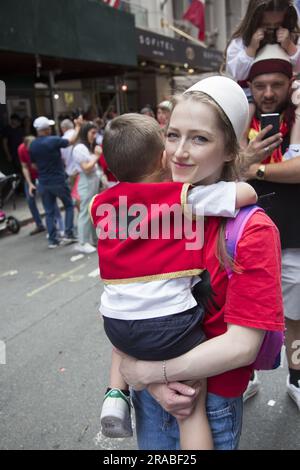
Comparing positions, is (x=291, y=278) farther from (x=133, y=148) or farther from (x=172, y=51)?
(x=172, y=51)

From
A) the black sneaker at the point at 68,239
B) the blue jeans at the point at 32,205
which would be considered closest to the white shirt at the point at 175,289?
the black sneaker at the point at 68,239

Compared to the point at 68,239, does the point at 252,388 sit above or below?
above

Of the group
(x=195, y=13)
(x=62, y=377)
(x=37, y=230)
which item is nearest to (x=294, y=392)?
(x=62, y=377)

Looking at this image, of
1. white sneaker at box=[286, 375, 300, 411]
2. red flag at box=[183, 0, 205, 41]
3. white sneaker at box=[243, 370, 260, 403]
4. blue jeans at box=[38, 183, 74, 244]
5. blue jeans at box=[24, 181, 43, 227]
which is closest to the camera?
white sneaker at box=[286, 375, 300, 411]

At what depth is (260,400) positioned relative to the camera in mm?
2896

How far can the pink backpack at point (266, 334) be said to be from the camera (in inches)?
51.2

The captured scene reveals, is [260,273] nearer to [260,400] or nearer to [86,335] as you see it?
[260,400]

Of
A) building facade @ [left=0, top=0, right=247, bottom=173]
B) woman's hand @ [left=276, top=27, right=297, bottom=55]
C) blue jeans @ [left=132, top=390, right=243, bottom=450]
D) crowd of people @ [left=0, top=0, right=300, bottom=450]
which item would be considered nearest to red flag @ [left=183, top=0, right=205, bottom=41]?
building facade @ [left=0, top=0, right=247, bottom=173]

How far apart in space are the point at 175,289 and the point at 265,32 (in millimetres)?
1651

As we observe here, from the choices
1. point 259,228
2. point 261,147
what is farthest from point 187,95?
point 261,147

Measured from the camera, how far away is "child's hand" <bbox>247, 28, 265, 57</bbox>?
91.0 inches

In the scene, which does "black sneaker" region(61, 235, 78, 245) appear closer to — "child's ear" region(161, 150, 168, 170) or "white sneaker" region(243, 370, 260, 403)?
"white sneaker" region(243, 370, 260, 403)

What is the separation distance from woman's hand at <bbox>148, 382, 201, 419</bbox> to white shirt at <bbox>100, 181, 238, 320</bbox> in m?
0.23

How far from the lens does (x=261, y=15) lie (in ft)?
7.64
